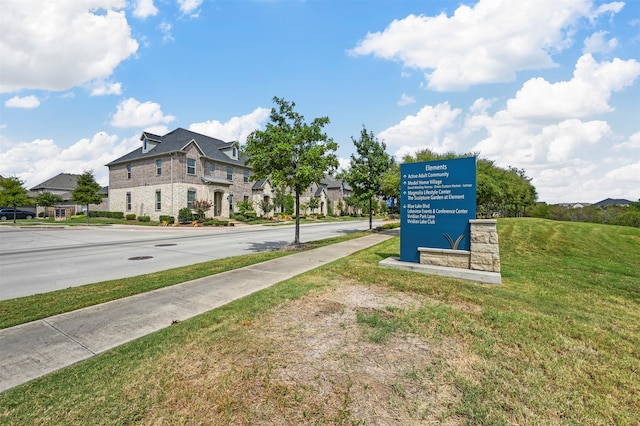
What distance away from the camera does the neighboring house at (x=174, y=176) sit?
1232 inches

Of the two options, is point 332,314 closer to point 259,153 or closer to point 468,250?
point 468,250

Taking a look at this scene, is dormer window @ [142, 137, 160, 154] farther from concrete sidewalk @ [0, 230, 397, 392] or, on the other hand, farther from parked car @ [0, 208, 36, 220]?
concrete sidewalk @ [0, 230, 397, 392]

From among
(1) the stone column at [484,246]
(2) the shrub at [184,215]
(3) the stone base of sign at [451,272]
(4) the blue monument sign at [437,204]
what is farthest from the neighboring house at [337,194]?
(1) the stone column at [484,246]

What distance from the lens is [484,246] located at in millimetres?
7320

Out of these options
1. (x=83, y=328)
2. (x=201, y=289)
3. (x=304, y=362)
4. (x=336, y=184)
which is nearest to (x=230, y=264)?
(x=201, y=289)

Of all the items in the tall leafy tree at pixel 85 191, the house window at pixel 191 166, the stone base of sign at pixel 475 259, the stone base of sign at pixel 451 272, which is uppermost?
the house window at pixel 191 166

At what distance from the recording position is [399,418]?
97.0 inches

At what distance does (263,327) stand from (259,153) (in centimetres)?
889

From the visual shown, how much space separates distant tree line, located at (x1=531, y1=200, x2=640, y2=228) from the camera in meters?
28.1

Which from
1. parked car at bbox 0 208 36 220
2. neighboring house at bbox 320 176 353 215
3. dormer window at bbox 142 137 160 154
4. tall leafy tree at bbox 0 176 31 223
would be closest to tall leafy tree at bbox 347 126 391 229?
dormer window at bbox 142 137 160 154

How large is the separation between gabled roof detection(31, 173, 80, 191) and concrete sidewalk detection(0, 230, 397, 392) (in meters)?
65.1

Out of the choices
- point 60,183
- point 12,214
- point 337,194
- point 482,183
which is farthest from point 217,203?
point 60,183

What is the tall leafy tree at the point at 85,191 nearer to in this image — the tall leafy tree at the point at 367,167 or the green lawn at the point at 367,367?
the tall leafy tree at the point at 367,167

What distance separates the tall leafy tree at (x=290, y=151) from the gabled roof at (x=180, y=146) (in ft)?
73.8
